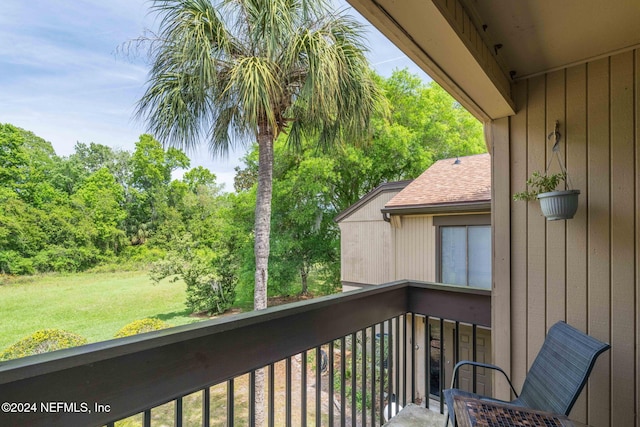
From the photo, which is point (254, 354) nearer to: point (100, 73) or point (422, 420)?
point (422, 420)

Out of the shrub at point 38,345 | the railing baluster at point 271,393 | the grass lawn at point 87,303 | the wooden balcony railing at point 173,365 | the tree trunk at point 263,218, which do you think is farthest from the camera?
the grass lawn at point 87,303

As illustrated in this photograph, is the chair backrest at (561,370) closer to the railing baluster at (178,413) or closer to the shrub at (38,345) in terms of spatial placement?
the railing baluster at (178,413)

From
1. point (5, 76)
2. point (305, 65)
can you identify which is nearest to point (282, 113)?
point (305, 65)

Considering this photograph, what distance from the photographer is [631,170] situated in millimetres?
1528

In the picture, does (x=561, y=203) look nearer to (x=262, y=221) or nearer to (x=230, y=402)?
(x=230, y=402)

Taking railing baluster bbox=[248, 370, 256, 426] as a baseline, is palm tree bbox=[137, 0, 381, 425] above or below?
above

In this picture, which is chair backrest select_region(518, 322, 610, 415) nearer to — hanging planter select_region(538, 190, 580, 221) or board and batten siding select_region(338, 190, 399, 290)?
hanging planter select_region(538, 190, 580, 221)

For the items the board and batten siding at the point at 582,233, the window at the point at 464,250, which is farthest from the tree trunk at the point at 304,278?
the board and batten siding at the point at 582,233

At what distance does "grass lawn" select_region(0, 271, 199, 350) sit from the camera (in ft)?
25.7

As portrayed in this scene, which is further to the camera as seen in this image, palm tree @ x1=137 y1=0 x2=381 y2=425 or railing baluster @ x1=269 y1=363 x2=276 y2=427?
palm tree @ x1=137 y1=0 x2=381 y2=425

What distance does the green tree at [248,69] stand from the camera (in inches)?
170

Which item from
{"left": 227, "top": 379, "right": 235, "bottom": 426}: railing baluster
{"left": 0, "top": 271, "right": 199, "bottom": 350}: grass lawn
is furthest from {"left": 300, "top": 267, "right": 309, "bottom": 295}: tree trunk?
{"left": 227, "top": 379, "right": 235, "bottom": 426}: railing baluster

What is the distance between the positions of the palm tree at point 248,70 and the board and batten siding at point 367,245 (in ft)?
8.90

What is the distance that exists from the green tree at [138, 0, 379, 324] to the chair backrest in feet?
13.1
